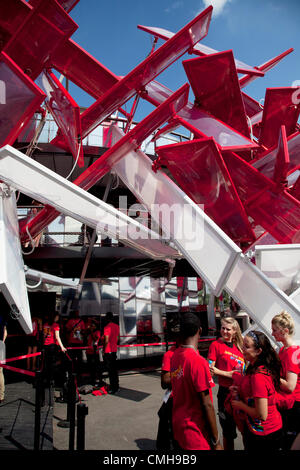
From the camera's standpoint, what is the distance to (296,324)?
4.15 meters

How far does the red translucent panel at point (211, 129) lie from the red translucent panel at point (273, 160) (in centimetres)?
66

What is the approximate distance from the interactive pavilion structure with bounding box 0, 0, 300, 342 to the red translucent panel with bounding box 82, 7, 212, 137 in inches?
0.8

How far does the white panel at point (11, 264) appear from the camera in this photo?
11.9 feet

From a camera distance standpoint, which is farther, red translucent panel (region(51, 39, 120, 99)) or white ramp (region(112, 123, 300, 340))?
red translucent panel (region(51, 39, 120, 99))

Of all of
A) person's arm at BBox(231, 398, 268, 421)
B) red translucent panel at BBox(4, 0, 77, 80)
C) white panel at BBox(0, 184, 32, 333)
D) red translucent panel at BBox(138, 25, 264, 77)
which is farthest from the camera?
red translucent panel at BBox(138, 25, 264, 77)

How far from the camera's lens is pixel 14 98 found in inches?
167

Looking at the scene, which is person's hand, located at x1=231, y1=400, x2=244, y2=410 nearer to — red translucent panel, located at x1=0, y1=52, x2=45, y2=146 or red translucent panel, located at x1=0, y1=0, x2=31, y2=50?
red translucent panel, located at x1=0, y1=52, x2=45, y2=146

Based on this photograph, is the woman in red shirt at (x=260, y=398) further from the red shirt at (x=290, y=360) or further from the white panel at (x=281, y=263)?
the white panel at (x=281, y=263)

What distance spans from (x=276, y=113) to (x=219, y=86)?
1483 millimetres

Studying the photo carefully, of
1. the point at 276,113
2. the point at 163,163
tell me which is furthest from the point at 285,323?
the point at 276,113

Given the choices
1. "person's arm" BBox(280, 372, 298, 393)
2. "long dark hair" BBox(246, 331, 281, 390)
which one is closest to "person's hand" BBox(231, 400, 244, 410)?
"long dark hair" BBox(246, 331, 281, 390)

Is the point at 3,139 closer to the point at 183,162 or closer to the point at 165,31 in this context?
the point at 183,162

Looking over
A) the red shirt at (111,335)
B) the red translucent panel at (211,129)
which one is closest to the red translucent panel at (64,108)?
the red translucent panel at (211,129)

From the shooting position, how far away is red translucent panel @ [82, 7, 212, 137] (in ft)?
15.0
